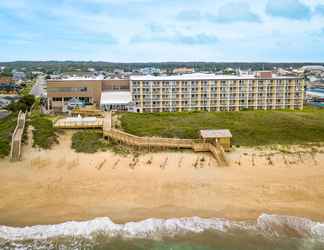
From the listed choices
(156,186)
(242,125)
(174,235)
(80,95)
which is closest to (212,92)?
(242,125)

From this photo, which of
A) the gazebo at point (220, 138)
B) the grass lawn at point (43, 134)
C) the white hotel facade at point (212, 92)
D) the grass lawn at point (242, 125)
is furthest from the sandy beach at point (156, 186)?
the white hotel facade at point (212, 92)

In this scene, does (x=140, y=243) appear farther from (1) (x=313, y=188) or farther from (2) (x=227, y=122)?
(2) (x=227, y=122)

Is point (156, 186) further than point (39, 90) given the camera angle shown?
No

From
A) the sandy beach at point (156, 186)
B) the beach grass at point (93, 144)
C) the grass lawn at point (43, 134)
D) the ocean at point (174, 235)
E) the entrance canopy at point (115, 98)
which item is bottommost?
the ocean at point (174, 235)

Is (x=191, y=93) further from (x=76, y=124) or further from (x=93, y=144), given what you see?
(x=93, y=144)

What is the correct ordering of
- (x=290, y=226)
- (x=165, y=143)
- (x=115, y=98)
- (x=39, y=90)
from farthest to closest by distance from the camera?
1. (x=39, y=90)
2. (x=115, y=98)
3. (x=165, y=143)
4. (x=290, y=226)

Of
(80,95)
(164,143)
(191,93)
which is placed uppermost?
(191,93)

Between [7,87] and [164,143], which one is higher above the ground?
[7,87]

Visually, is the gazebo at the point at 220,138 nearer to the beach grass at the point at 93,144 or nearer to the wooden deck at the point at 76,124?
the beach grass at the point at 93,144
